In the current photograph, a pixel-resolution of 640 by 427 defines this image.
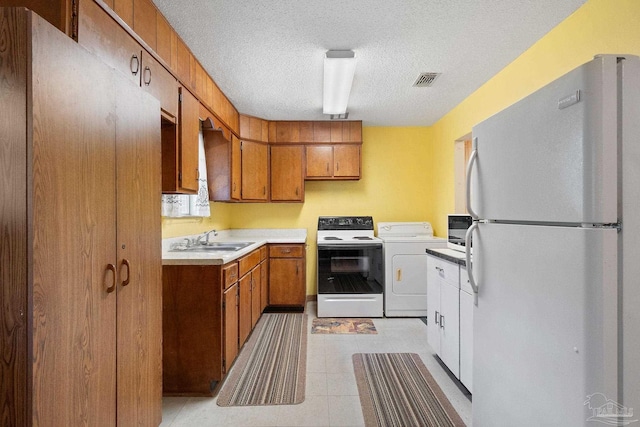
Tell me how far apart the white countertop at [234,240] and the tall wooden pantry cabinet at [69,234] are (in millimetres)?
758

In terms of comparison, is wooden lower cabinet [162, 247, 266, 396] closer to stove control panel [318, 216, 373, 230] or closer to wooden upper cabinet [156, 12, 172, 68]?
wooden upper cabinet [156, 12, 172, 68]

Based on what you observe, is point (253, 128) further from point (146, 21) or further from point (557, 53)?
point (557, 53)

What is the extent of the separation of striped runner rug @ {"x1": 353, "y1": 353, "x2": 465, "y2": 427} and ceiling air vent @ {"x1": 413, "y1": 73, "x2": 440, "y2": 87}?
7.76 ft

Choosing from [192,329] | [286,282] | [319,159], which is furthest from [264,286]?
[319,159]

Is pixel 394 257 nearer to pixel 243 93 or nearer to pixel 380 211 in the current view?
pixel 380 211

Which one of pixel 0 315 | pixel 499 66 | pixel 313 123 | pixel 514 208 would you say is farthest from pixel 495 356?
pixel 313 123

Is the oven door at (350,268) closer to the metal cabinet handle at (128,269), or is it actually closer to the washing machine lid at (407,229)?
the washing machine lid at (407,229)

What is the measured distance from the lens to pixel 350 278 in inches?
147

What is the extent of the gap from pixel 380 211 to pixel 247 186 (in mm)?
1814

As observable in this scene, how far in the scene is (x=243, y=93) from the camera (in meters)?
3.15

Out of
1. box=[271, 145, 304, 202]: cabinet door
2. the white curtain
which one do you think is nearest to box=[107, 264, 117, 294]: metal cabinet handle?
the white curtain

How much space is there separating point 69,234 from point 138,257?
15.3 inches

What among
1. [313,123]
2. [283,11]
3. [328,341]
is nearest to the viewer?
[283,11]

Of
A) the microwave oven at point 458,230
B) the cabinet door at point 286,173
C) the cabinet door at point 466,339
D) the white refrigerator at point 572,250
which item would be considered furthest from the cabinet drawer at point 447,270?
the cabinet door at point 286,173
